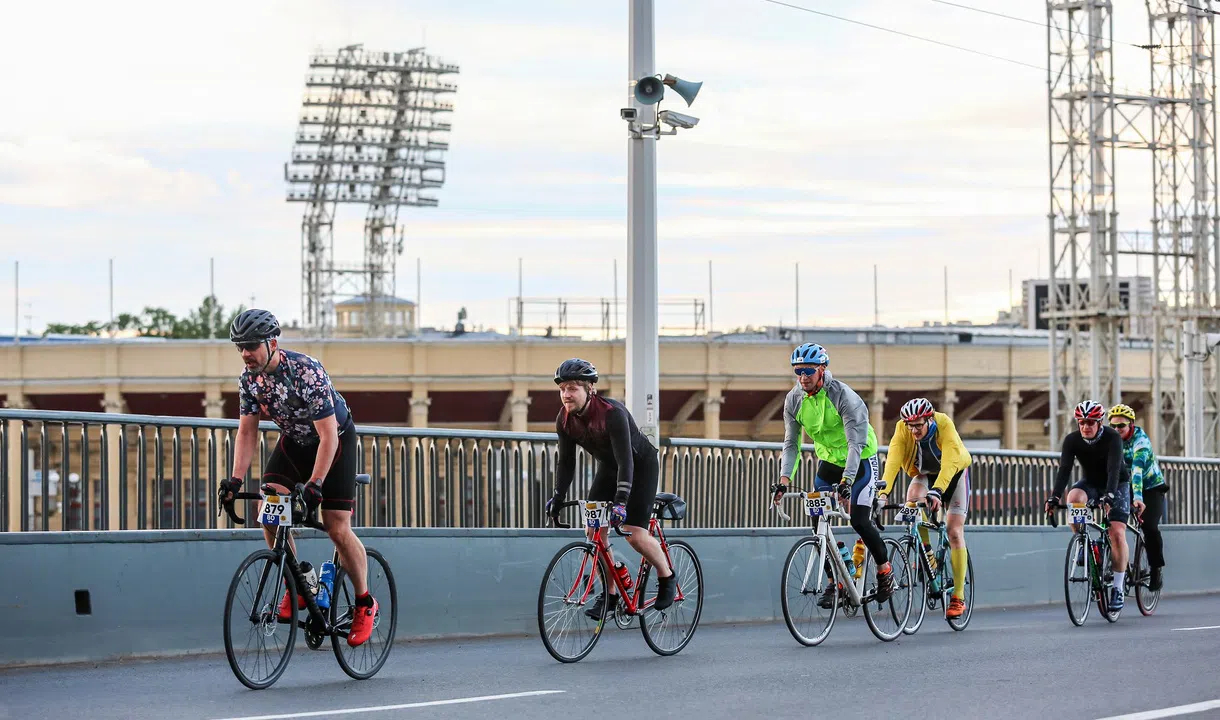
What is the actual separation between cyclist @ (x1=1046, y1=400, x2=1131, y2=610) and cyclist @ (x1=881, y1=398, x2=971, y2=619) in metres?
1.40

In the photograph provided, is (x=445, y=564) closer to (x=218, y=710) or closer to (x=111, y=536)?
(x=111, y=536)

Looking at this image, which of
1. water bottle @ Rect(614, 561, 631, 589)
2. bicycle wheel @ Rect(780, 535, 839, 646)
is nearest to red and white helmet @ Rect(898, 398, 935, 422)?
bicycle wheel @ Rect(780, 535, 839, 646)

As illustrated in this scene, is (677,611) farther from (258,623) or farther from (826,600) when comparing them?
(258,623)

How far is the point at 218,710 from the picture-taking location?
8422 mm

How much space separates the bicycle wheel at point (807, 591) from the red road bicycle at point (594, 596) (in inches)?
35.8

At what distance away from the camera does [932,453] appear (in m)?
13.5

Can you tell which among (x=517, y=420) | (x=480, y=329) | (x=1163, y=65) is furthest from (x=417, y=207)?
(x=1163, y=65)

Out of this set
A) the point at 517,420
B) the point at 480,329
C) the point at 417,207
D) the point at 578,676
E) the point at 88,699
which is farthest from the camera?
the point at 417,207

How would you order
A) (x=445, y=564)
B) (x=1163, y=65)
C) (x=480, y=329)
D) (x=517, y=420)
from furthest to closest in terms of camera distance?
(x=480, y=329) < (x=517, y=420) < (x=1163, y=65) < (x=445, y=564)

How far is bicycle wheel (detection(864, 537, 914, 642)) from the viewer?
1266 cm

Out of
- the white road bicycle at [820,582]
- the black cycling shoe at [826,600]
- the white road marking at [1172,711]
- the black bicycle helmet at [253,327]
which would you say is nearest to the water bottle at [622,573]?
the white road bicycle at [820,582]

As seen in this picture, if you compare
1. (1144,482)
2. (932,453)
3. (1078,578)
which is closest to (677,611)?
(932,453)

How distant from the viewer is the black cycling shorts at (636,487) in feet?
35.7

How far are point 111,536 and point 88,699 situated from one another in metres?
2.05
